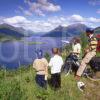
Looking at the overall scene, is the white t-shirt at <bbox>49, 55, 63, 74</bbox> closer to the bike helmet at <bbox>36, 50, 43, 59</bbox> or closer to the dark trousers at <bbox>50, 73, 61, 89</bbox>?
the dark trousers at <bbox>50, 73, 61, 89</bbox>

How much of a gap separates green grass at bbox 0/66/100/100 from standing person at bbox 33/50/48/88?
0.29 metres

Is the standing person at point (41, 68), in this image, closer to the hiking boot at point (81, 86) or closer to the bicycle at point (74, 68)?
the hiking boot at point (81, 86)

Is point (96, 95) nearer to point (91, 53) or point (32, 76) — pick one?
point (91, 53)

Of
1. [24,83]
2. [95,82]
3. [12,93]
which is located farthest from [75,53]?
[12,93]

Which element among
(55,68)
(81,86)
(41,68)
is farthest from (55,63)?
(81,86)

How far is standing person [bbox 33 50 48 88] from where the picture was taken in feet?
40.5

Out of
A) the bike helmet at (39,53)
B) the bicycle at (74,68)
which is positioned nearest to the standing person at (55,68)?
the bike helmet at (39,53)

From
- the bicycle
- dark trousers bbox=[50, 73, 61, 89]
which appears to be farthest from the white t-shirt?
the bicycle

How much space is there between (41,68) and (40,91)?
969 millimetres

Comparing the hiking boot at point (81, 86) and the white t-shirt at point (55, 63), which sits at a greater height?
the white t-shirt at point (55, 63)

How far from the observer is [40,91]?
39.3 feet

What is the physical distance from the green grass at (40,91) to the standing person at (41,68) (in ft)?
0.97

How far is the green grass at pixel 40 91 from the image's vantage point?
9828 mm

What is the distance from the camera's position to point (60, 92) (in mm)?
12133
